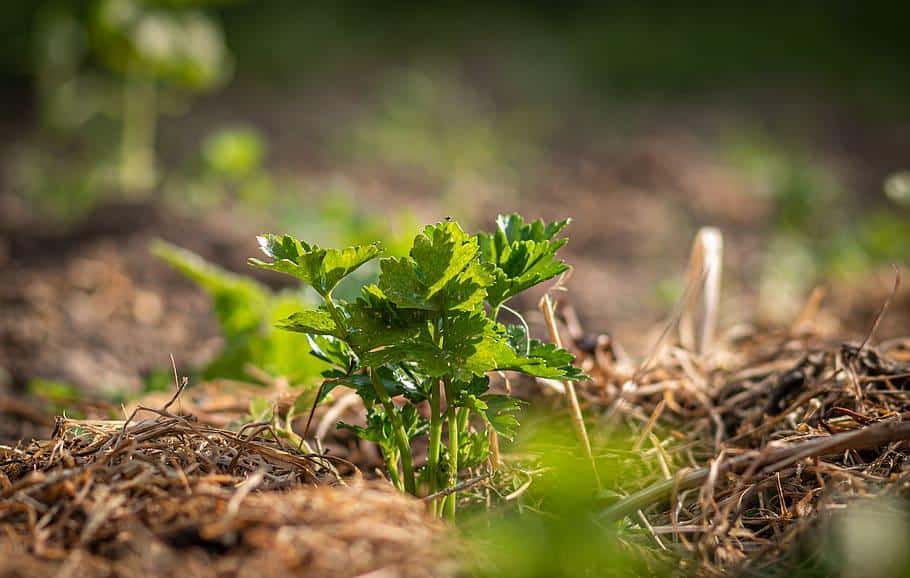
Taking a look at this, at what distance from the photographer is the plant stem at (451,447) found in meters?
1.04

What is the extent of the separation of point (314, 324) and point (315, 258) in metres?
0.09

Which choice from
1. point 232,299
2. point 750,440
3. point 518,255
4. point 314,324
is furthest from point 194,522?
point 232,299

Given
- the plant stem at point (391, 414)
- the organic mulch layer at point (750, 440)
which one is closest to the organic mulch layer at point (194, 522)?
the plant stem at point (391, 414)

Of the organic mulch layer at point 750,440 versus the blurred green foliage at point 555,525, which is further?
the organic mulch layer at point 750,440

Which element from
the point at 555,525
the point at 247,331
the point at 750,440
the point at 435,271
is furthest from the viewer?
the point at 247,331

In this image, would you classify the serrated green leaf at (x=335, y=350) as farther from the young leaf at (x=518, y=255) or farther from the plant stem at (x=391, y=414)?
the young leaf at (x=518, y=255)

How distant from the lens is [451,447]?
1.07 metres

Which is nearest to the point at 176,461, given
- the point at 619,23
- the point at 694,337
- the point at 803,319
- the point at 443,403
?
the point at 443,403

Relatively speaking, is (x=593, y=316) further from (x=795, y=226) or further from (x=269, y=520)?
(x=269, y=520)

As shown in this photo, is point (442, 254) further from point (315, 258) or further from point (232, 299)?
point (232, 299)

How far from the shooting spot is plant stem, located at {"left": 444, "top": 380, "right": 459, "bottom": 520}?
41.1 inches

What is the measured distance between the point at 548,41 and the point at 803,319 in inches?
282

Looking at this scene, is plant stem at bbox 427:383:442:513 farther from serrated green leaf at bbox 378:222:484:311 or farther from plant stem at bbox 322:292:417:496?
serrated green leaf at bbox 378:222:484:311

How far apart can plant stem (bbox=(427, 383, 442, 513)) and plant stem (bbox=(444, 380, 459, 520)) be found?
12mm
